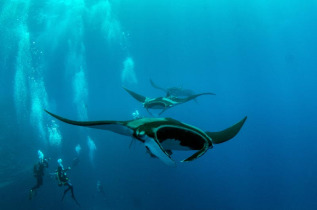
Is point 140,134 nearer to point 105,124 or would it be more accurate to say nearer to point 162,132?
point 162,132

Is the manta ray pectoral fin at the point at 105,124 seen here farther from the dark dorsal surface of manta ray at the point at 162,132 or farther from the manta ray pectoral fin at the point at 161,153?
the manta ray pectoral fin at the point at 161,153

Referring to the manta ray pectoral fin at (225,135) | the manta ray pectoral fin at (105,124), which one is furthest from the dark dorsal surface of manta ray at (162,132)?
the manta ray pectoral fin at (225,135)

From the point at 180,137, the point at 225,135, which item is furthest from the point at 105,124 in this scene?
the point at 225,135

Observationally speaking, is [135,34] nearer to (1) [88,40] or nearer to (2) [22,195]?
(1) [88,40]

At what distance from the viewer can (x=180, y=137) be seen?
7.32 feet

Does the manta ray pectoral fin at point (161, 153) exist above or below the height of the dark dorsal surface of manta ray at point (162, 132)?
below

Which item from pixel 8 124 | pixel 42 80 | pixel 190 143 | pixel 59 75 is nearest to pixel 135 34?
pixel 59 75

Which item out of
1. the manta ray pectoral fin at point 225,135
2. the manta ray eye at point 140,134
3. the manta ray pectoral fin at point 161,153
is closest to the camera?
the manta ray pectoral fin at point 161,153

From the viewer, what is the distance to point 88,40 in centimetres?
4375

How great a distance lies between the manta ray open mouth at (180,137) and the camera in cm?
216

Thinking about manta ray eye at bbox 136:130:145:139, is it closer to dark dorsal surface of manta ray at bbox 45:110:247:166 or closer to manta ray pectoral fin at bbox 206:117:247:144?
dark dorsal surface of manta ray at bbox 45:110:247:166

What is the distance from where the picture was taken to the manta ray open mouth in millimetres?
2159

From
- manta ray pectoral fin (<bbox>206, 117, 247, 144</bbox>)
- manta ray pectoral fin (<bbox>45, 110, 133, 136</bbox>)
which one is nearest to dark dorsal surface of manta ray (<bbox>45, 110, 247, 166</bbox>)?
manta ray pectoral fin (<bbox>45, 110, 133, 136</bbox>)

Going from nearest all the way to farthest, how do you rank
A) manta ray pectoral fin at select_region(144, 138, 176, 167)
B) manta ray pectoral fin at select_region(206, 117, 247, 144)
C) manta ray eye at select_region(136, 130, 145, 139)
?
1. manta ray pectoral fin at select_region(144, 138, 176, 167)
2. manta ray eye at select_region(136, 130, 145, 139)
3. manta ray pectoral fin at select_region(206, 117, 247, 144)
